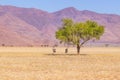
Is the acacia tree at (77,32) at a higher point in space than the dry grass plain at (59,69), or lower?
higher

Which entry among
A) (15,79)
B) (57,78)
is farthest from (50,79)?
(15,79)

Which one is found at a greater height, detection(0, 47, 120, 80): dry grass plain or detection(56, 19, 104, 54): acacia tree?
detection(56, 19, 104, 54): acacia tree

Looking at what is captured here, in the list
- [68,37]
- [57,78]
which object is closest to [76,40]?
[68,37]

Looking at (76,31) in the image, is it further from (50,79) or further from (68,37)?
(50,79)

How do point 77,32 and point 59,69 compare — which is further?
point 77,32

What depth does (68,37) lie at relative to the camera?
7762 cm

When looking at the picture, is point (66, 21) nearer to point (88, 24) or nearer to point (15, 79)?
point (88, 24)

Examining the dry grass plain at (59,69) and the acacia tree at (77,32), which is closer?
the dry grass plain at (59,69)

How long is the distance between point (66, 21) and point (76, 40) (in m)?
4.98

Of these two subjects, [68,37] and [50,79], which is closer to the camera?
[50,79]

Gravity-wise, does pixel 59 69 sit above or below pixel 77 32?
below

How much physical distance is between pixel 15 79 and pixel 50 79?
96.1 inches

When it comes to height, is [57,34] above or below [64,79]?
above

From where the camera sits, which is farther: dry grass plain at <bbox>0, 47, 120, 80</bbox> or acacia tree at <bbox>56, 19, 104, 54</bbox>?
acacia tree at <bbox>56, 19, 104, 54</bbox>
